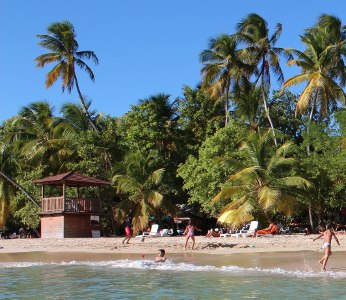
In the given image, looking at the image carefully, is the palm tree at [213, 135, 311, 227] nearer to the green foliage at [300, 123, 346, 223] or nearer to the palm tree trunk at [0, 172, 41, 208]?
the green foliage at [300, 123, 346, 223]

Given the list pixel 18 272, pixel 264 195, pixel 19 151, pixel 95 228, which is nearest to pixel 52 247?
pixel 95 228

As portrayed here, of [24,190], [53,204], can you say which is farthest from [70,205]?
[24,190]

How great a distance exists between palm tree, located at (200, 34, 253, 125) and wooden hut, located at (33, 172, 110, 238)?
10.6m

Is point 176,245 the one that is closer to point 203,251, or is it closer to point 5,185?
point 203,251

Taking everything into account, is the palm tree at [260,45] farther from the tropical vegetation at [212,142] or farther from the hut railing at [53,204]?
the hut railing at [53,204]

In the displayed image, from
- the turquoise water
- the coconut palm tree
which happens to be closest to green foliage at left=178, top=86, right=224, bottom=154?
the coconut palm tree

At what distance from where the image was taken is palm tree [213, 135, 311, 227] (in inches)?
997

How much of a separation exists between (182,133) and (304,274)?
22.8 meters

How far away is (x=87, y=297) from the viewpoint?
11.9 meters

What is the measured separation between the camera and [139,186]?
31391mm

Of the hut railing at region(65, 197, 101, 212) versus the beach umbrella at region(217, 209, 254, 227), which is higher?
the hut railing at region(65, 197, 101, 212)

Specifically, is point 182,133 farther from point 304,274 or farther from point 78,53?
point 304,274

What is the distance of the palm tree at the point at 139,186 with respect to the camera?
1211 inches

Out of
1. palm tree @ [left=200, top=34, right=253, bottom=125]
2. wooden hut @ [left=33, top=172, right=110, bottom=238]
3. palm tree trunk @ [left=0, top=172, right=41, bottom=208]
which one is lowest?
wooden hut @ [left=33, top=172, right=110, bottom=238]
